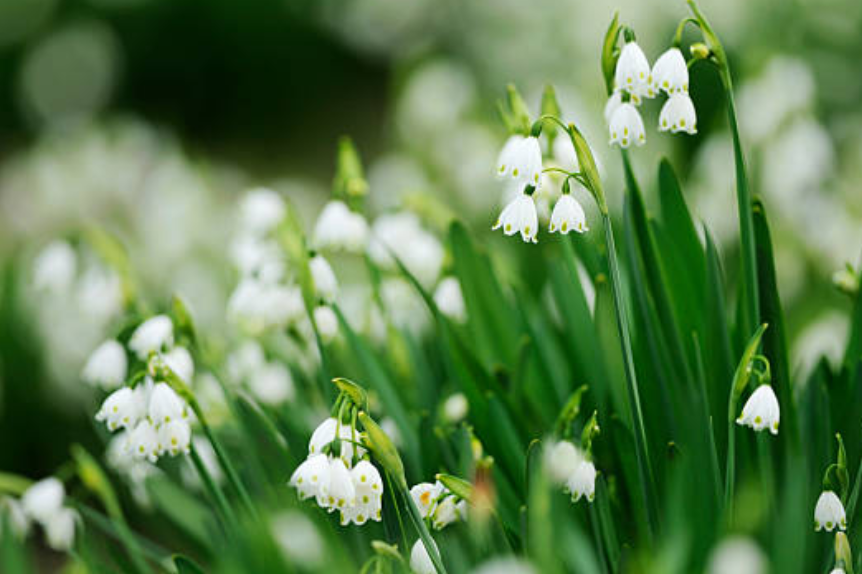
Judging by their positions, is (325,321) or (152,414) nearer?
(152,414)

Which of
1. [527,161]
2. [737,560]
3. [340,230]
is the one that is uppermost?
[340,230]

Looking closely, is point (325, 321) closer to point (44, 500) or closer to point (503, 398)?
point (503, 398)

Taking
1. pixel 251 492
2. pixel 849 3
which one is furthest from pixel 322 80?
pixel 251 492

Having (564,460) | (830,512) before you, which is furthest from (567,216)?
(830,512)

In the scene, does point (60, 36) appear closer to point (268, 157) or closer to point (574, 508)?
point (268, 157)

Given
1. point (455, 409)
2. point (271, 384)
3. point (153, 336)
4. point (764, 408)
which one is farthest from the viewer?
point (271, 384)

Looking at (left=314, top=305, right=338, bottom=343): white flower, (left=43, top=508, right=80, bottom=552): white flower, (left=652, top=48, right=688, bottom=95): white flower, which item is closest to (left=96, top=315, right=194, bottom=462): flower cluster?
(left=314, top=305, right=338, bottom=343): white flower

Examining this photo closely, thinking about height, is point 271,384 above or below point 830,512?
above

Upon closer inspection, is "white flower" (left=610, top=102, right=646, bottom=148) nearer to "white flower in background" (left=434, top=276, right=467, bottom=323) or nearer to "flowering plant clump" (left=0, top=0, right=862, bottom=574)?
"flowering plant clump" (left=0, top=0, right=862, bottom=574)
